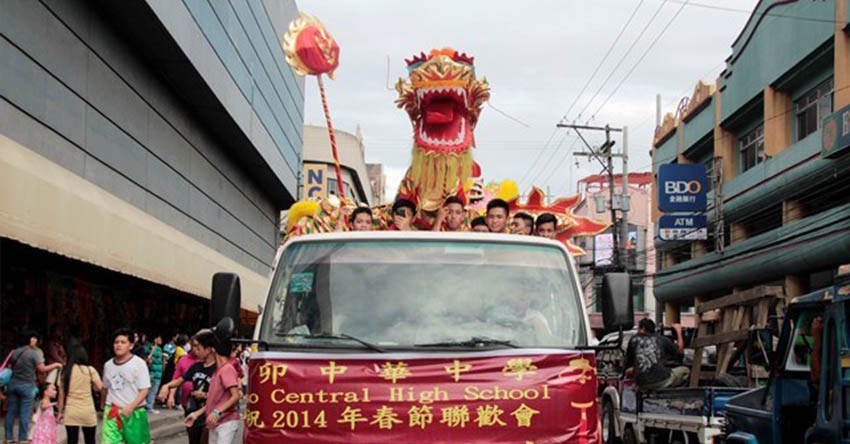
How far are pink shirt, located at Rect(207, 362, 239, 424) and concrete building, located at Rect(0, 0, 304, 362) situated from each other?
4.71 m

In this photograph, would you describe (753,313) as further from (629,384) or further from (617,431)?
(617,431)

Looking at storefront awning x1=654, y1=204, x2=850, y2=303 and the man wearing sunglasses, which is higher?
storefront awning x1=654, y1=204, x2=850, y2=303

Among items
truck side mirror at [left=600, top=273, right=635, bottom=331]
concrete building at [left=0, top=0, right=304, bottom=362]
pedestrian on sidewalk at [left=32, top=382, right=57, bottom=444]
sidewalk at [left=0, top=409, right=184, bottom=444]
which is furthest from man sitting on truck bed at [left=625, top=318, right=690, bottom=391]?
sidewalk at [left=0, top=409, right=184, bottom=444]

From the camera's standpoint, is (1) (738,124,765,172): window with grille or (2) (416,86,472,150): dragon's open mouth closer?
(2) (416,86,472,150): dragon's open mouth

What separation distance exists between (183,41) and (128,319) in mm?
8006

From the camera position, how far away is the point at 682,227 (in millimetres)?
32094

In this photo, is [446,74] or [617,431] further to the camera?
[617,431]

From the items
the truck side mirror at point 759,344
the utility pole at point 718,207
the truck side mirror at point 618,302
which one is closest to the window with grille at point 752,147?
the utility pole at point 718,207

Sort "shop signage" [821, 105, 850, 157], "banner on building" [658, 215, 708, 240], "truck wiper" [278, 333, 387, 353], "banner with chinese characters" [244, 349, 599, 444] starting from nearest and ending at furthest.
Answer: "banner with chinese characters" [244, 349, 599, 444] < "truck wiper" [278, 333, 387, 353] < "shop signage" [821, 105, 850, 157] < "banner on building" [658, 215, 708, 240]

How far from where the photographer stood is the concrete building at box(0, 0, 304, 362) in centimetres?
1512

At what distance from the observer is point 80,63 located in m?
18.2

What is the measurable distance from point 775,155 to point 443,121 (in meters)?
18.2

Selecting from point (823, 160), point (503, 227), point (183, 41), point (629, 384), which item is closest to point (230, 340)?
point (503, 227)

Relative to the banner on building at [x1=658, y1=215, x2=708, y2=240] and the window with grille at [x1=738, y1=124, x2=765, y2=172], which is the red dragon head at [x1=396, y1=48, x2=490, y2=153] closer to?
the window with grille at [x1=738, y1=124, x2=765, y2=172]
